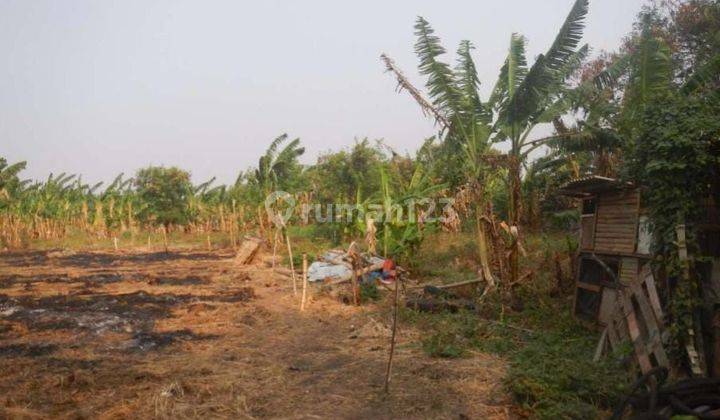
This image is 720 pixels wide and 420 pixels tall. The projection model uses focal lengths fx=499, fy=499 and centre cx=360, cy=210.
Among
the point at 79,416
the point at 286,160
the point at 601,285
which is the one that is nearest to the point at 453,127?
the point at 601,285

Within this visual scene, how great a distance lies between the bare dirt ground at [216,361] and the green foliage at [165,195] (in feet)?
58.9

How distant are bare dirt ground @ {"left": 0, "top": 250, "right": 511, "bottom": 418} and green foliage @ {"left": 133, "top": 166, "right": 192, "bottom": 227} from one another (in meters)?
18.0

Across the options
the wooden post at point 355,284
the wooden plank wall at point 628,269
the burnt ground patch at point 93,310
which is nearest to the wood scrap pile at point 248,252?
the burnt ground patch at point 93,310

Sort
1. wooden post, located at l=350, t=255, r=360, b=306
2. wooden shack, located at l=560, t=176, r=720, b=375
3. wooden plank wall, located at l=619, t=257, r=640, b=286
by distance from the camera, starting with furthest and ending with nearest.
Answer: wooden post, located at l=350, t=255, r=360, b=306, wooden plank wall, located at l=619, t=257, r=640, b=286, wooden shack, located at l=560, t=176, r=720, b=375

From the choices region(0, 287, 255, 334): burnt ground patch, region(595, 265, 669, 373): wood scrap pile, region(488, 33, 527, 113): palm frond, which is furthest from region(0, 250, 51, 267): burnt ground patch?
region(595, 265, 669, 373): wood scrap pile

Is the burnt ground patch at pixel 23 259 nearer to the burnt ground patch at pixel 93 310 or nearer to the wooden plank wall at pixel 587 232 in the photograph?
the burnt ground patch at pixel 93 310

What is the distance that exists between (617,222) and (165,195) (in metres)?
26.3

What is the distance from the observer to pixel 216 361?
19.6ft

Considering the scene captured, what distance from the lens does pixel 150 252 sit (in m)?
21.0

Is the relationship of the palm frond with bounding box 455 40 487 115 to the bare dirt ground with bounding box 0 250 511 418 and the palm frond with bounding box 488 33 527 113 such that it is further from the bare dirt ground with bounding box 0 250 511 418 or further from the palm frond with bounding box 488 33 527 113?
the bare dirt ground with bounding box 0 250 511 418

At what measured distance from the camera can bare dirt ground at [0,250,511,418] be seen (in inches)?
179

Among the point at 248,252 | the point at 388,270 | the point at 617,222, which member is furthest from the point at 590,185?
the point at 248,252

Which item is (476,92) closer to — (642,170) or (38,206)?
(642,170)

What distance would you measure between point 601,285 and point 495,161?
267 centimetres
